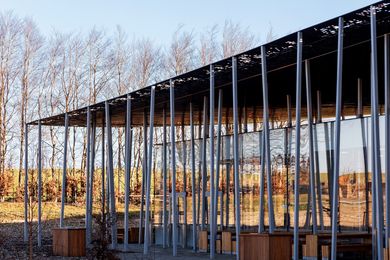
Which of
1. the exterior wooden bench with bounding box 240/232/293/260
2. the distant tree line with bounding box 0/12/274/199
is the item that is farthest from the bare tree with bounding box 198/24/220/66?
the exterior wooden bench with bounding box 240/232/293/260

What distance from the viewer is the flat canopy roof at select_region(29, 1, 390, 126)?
1539 centimetres

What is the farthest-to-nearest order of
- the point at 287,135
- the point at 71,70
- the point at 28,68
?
the point at 71,70 < the point at 28,68 < the point at 287,135

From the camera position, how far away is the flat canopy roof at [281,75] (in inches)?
606

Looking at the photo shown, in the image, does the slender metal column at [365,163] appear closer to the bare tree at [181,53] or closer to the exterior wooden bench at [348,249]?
the exterior wooden bench at [348,249]

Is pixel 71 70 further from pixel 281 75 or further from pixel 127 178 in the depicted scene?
pixel 281 75

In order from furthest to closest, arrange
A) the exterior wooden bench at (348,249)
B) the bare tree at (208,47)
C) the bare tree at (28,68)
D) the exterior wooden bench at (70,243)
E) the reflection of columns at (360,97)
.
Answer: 1. the bare tree at (208,47)
2. the bare tree at (28,68)
3. the reflection of columns at (360,97)
4. the exterior wooden bench at (70,243)
5. the exterior wooden bench at (348,249)

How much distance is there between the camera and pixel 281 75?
68.1ft

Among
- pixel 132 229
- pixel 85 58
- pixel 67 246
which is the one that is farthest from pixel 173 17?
pixel 67 246

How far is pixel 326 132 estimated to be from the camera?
783 inches

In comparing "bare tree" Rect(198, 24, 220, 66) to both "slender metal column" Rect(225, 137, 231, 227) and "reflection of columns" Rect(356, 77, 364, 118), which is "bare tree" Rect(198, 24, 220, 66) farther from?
"reflection of columns" Rect(356, 77, 364, 118)

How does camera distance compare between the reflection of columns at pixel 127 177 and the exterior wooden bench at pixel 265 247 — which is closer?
the exterior wooden bench at pixel 265 247

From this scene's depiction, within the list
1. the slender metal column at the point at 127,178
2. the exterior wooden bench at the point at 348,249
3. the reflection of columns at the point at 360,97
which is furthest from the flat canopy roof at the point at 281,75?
the exterior wooden bench at the point at 348,249

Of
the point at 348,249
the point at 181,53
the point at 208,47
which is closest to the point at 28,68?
the point at 181,53

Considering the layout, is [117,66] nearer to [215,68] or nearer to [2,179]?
[2,179]
